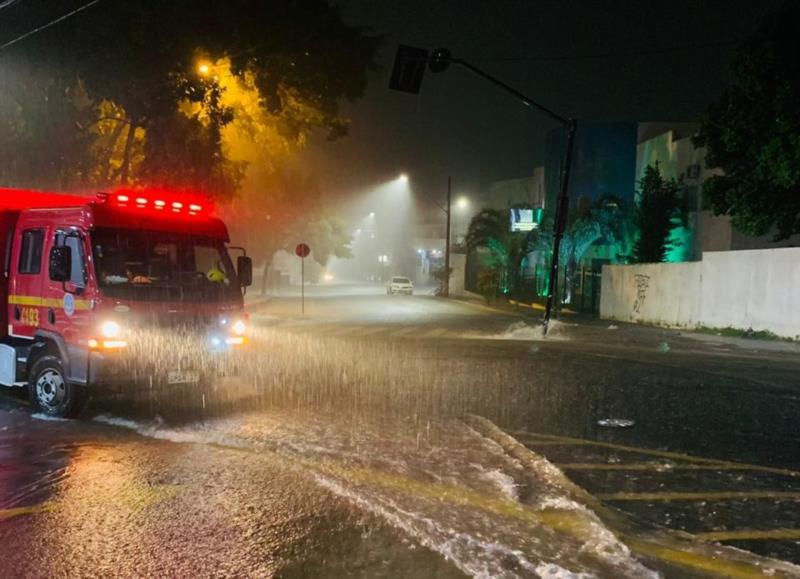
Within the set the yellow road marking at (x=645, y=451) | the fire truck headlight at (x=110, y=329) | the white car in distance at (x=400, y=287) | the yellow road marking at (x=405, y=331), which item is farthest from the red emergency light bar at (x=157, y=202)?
the white car in distance at (x=400, y=287)

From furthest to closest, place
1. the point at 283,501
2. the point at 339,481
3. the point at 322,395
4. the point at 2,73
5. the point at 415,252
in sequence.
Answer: the point at 415,252 → the point at 2,73 → the point at 322,395 → the point at 339,481 → the point at 283,501

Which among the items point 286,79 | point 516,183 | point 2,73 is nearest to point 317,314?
point 286,79

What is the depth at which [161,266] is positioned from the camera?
916 centimetres

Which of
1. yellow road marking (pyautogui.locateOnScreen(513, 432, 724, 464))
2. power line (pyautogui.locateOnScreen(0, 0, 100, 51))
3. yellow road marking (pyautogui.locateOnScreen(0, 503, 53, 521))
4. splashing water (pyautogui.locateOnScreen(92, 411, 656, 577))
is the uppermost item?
power line (pyautogui.locateOnScreen(0, 0, 100, 51))

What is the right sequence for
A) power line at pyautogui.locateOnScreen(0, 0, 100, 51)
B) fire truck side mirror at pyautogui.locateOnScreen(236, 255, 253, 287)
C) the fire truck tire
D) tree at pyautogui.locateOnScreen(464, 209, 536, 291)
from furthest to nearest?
1. tree at pyautogui.locateOnScreen(464, 209, 536, 291)
2. power line at pyautogui.locateOnScreen(0, 0, 100, 51)
3. fire truck side mirror at pyautogui.locateOnScreen(236, 255, 253, 287)
4. the fire truck tire

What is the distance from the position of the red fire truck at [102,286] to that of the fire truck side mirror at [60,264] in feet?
0.04

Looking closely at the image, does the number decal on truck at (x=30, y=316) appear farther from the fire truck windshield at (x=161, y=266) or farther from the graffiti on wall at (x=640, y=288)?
the graffiti on wall at (x=640, y=288)

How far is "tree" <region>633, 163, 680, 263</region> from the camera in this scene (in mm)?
33000

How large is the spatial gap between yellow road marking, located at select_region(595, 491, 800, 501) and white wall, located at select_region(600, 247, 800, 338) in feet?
50.7

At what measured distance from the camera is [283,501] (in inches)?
227

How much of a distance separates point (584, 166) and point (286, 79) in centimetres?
2794

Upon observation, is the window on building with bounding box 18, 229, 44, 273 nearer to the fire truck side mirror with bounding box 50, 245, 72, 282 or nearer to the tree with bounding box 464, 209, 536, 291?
the fire truck side mirror with bounding box 50, 245, 72, 282

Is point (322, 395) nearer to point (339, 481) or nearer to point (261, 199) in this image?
point (339, 481)

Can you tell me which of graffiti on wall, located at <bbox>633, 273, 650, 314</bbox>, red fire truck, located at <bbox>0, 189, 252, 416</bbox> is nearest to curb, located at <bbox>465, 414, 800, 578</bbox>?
red fire truck, located at <bbox>0, 189, 252, 416</bbox>
